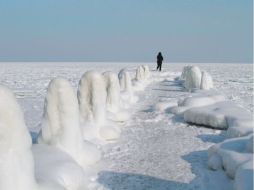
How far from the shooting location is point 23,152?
14.0 ft

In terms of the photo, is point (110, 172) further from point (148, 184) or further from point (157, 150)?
point (157, 150)

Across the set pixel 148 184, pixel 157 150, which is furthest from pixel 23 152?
pixel 157 150

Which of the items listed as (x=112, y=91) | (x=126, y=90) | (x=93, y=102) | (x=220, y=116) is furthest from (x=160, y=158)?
(x=126, y=90)

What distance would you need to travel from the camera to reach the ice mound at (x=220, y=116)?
8.84m

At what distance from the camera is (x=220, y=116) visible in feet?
31.6

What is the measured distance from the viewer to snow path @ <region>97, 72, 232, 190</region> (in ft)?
19.1

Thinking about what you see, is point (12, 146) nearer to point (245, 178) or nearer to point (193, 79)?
point (245, 178)

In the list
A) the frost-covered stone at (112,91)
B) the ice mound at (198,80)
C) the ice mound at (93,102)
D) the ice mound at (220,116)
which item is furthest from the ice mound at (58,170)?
the ice mound at (198,80)

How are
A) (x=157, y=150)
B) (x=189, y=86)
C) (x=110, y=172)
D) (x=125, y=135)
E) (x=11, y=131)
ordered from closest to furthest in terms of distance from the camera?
(x=11, y=131) < (x=110, y=172) < (x=157, y=150) < (x=125, y=135) < (x=189, y=86)

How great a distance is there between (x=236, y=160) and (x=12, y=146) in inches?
125

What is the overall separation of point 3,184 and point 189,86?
17.7 metres

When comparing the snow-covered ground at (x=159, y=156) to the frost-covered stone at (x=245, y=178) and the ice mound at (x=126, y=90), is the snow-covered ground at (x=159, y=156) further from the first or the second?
the ice mound at (x=126, y=90)

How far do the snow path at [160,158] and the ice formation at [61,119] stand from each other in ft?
2.39

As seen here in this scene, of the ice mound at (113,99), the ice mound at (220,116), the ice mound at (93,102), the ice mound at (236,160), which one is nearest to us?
the ice mound at (236,160)
